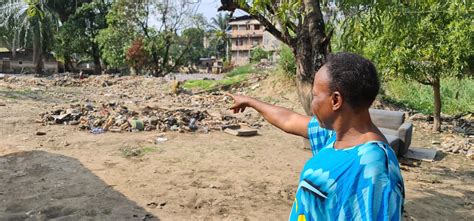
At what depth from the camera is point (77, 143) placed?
24.7ft

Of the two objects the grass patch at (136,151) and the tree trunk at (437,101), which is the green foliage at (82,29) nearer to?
the grass patch at (136,151)

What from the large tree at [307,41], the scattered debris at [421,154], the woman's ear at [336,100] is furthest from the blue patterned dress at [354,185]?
A: the scattered debris at [421,154]

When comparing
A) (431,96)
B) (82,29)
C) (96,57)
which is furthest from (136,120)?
(96,57)

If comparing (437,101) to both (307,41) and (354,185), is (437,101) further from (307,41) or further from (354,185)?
(354,185)

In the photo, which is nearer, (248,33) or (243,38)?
(248,33)

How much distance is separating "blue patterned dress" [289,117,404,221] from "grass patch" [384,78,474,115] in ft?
47.9

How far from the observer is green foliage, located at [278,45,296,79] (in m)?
15.6

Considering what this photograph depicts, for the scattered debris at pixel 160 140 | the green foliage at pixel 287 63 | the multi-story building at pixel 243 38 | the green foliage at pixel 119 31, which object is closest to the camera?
the scattered debris at pixel 160 140

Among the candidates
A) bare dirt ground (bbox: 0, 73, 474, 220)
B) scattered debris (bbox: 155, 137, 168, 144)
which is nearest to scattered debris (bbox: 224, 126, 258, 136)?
bare dirt ground (bbox: 0, 73, 474, 220)

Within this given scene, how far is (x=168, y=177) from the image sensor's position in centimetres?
556

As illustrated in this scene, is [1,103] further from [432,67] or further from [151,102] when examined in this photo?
[432,67]

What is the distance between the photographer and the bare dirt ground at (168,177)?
14.4 ft

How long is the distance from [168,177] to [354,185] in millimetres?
4664

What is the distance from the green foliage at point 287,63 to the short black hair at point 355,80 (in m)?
14.5
